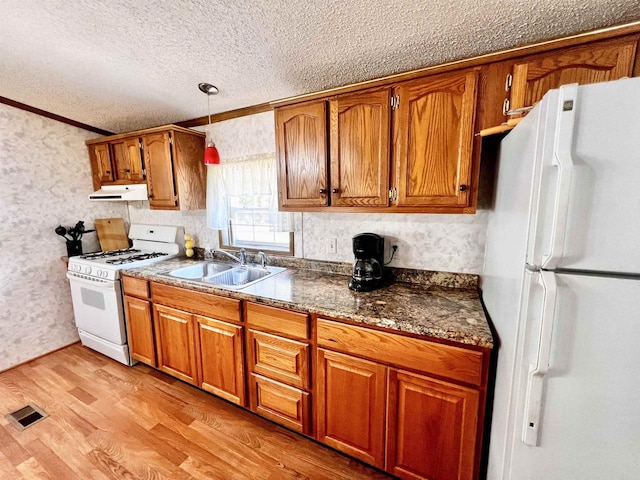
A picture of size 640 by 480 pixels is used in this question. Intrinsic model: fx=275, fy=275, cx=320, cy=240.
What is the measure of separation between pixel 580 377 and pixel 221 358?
1.87 meters

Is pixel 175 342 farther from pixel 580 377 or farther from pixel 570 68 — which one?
pixel 570 68

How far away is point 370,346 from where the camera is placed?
53.2 inches

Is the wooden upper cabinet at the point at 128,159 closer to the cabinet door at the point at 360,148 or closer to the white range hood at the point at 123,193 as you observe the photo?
the white range hood at the point at 123,193

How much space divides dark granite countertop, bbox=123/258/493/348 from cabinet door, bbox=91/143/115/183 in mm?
1526

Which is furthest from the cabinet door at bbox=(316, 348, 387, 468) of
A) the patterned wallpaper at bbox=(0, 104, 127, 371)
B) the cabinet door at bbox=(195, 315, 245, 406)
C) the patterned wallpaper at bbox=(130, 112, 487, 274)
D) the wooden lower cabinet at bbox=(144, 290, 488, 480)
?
the patterned wallpaper at bbox=(0, 104, 127, 371)

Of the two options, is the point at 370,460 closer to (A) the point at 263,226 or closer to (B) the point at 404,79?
(A) the point at 263,226

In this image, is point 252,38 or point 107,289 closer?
point 252,38

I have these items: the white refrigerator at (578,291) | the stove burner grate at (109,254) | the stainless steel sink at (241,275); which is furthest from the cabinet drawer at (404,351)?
the stove burner grate at (109,254)

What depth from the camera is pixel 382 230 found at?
1.91m

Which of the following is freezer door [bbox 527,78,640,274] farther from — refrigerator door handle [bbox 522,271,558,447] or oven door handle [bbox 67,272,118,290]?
oven door handle [bbox 67,272,118,290]

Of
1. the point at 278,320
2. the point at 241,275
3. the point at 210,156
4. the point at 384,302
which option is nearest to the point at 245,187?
the point at 210,156

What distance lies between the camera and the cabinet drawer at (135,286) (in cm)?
222

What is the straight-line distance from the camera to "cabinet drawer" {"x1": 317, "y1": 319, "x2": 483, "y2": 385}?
1.17m

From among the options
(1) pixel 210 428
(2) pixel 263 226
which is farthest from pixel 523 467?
(2) pixel 263 226
